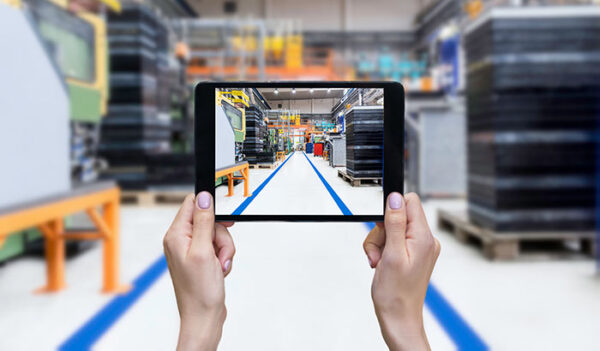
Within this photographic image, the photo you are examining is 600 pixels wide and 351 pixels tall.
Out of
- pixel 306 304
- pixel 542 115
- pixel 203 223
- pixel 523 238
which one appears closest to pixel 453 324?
pixel 306 304

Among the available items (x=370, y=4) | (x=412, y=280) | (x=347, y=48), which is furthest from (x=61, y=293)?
(x=370, y=4)

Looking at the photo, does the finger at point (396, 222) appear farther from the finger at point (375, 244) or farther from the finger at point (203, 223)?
the finger at point (203, 223)

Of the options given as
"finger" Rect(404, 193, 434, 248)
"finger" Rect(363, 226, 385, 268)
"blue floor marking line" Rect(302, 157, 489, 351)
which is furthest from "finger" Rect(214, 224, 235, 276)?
"blue floor marking line" Rect(302, 157, 489, 351)

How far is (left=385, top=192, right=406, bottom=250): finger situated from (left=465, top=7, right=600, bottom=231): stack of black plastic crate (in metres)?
2.51

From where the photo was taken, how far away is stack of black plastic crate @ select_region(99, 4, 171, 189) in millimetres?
5215

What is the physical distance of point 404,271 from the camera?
2.77 feet

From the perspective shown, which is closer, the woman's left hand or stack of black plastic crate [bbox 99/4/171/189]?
the woman's left hand

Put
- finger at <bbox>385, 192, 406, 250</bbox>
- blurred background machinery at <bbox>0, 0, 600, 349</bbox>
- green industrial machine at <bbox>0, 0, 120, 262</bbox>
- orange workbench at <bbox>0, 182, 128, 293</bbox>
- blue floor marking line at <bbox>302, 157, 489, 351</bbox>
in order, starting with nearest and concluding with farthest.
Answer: finger at <bbox>385, 192, 406, 250</bbox>, blurred background machinery at <bbox>0, 0, 600, 349</bbox>, blue floor marking line at <bbox>302, 157, 489, 351</bbox>, orange workbench at <bbox>0, 182, 128, 293</bbox>, green industrial machine at <bbox>0, 0, 120, 262</bbox>

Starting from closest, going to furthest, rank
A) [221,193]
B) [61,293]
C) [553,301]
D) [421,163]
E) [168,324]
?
[221,193] < [168,324] < [553,301] < [61,293] < [421,163]

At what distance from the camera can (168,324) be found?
6.66 ft

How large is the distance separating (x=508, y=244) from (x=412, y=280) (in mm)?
2570

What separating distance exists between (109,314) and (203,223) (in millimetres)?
1765

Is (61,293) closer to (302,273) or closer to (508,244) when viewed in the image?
(302,273)

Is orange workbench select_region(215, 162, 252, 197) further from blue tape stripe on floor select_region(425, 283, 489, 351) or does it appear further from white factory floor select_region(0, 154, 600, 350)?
blue tape stripe on floor select_region(425, 283, 489, 351)
